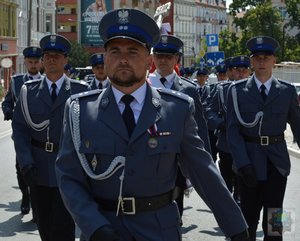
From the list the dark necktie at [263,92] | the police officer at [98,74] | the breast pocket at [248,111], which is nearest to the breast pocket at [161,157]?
the breast pocket at [248,111]

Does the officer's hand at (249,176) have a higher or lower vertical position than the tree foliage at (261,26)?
lower

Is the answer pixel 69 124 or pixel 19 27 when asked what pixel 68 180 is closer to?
pixel 69 124

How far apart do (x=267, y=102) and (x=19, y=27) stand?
70.3 meters

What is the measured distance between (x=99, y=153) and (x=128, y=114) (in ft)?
0.88

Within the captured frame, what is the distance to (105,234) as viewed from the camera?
420 cm

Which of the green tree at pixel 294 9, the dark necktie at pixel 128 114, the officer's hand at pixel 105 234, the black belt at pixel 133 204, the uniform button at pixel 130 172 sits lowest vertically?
the officer's hand at pixel 105 234

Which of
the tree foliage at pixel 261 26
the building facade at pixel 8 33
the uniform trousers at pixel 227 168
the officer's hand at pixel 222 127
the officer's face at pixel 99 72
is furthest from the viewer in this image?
the tree foliage at pixel 261 26

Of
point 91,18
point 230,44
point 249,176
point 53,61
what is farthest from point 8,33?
point 249,176

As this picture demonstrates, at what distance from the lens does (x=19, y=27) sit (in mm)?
76438

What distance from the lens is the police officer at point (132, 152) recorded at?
14.6 ft

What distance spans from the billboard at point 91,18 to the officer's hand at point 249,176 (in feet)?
289

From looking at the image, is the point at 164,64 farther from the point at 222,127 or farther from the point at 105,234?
the point at 105,234

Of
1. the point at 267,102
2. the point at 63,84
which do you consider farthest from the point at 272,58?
the point at 63,84

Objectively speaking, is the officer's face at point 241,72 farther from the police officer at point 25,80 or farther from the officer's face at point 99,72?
the police officer at point 25,80
